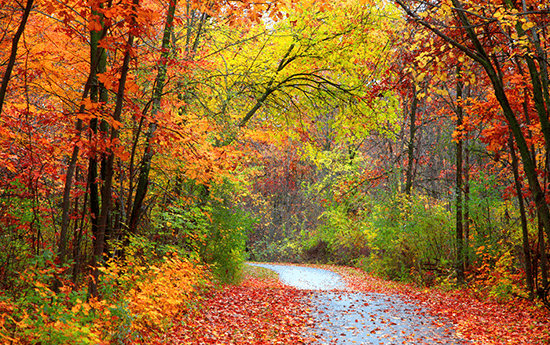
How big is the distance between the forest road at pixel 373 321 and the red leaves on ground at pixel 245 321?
0.37 meters

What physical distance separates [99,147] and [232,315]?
3.80m

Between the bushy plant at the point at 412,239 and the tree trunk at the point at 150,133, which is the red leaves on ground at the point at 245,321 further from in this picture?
the bushy plant at the point at 412,239

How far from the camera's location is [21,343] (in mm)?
3736

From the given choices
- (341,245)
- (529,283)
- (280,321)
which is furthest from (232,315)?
(341,245)

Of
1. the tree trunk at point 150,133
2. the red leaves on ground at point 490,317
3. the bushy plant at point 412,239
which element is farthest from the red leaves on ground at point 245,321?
the bushy plant at point 412,239

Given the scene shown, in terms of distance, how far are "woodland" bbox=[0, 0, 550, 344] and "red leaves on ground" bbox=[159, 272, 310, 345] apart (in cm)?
11

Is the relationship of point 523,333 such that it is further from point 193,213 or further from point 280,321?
point 193,213

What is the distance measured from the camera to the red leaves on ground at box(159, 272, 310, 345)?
5.88m

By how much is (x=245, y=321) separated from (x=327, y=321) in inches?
56.4

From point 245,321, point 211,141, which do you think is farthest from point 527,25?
point 245,321

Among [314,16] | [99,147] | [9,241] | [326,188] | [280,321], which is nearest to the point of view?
[99,147]

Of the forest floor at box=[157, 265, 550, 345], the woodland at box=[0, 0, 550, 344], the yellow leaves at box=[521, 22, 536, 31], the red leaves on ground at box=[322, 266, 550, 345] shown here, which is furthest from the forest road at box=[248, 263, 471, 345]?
the yellow leaves at box=[521, 22, 536, 31]

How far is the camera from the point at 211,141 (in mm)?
8641

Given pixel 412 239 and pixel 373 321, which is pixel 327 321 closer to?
pixel 373 321
